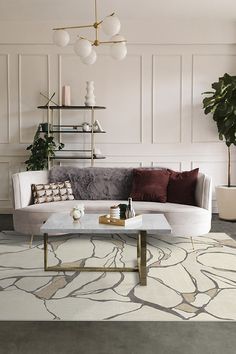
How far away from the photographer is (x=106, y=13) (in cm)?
613

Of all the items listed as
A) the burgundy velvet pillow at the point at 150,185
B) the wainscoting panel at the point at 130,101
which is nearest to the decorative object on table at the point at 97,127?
the wainscoting panel at the point at 130,101

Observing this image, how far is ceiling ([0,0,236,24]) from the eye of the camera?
5.65m

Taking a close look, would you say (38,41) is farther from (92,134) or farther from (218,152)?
(218,152)

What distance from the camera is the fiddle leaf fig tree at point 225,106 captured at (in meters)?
5.84

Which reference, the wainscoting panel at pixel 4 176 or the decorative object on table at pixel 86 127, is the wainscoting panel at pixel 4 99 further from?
the decorative object on table at pixel 86 127

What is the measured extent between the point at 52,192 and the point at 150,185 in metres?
1.13

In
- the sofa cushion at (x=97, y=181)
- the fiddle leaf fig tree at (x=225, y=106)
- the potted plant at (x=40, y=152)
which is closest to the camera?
the sofa cushion at (x=97, y=181)

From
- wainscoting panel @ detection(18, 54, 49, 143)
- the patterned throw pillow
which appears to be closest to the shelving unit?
wainscoting panel @ detection(18, 54, 49, 143)

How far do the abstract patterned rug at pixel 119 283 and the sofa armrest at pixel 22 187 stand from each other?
42 centimetres

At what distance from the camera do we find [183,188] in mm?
5047

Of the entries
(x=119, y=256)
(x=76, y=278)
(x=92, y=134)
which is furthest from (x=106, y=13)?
(x=76, y=278)

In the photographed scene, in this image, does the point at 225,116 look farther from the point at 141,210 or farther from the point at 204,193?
the point at 141,210

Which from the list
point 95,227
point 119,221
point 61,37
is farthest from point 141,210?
point 61,37

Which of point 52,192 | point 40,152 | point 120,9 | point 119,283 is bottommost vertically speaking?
point 119,283
